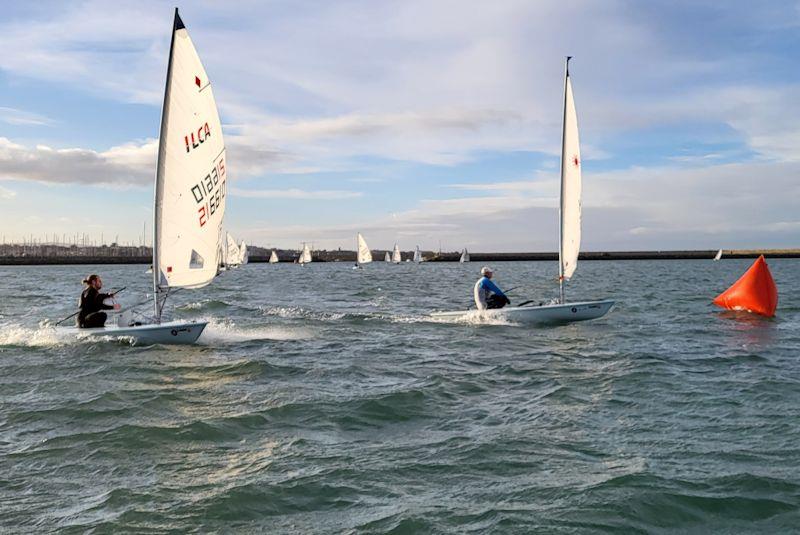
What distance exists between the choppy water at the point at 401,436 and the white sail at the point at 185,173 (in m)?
2.08

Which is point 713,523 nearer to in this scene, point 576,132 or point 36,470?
point 36,470

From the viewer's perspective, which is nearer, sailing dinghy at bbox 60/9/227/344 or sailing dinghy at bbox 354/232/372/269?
sailing dinghy at bbox 60/9/227/344

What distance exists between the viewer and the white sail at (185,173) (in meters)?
15.8

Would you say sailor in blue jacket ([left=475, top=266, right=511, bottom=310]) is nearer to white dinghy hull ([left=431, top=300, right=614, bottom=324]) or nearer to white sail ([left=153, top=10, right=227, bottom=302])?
white dinghy hull ([left=431, top=300, right=614, bottom=324])

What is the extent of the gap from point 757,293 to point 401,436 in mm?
20346

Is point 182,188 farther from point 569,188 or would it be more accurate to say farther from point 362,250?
point 362,250

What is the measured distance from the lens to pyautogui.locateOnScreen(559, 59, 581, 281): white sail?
69.8 feet

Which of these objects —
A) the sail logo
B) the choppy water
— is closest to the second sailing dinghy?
the choppy water

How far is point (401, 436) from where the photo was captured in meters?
8.74

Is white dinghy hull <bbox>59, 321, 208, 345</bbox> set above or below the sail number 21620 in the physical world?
below

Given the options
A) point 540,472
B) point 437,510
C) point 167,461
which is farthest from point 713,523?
point 167,461

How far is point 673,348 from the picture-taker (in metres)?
16.6

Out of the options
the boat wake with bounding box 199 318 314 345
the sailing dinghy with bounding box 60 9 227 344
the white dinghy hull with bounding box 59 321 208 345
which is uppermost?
the sailing dinghy with bounding box 60 9 227 344

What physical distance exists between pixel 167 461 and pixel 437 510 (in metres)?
3.39
